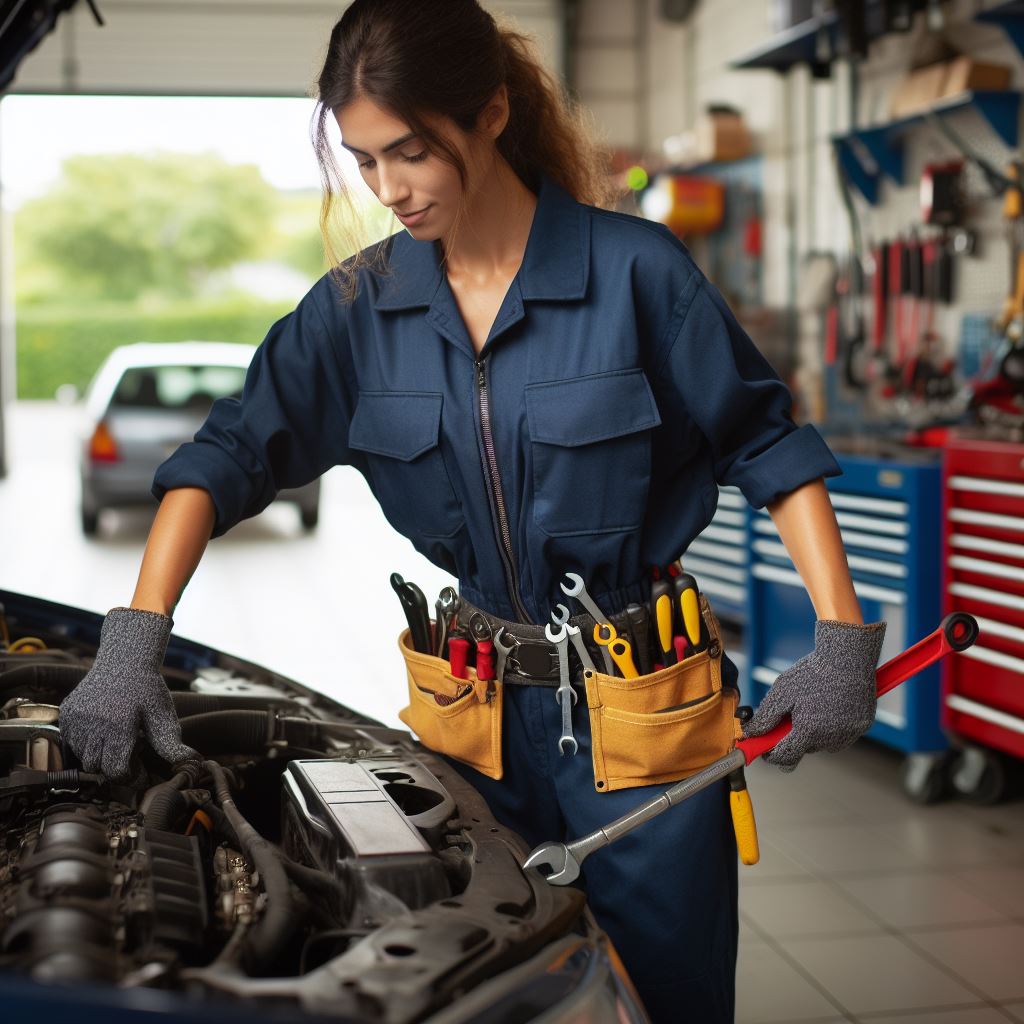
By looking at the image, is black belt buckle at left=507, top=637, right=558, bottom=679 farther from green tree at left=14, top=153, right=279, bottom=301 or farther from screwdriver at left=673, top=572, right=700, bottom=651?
green tree at left=14, top=153, right=279, bottom=301

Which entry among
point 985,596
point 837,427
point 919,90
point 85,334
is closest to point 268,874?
point 985,596

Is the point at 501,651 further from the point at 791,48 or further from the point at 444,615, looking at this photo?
the point at 791,48

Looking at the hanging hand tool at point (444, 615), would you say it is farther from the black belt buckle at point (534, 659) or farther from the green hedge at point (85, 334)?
the green hedge at point (85, 334)

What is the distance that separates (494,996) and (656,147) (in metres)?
7.12

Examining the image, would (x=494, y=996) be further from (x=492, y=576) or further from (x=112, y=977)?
(x=492, y=576)

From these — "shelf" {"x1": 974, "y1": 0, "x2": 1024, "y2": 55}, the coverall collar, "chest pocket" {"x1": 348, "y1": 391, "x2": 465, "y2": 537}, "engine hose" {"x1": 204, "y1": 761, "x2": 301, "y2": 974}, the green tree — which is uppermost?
the green tree

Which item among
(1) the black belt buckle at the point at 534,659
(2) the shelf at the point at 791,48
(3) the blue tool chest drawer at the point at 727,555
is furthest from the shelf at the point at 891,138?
(1) the black belt buckle at the point at 534,659

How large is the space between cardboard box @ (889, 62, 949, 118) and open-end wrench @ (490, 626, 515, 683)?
10.1 feet

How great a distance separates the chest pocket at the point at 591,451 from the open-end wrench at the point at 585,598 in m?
0.06

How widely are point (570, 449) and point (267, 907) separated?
60cm

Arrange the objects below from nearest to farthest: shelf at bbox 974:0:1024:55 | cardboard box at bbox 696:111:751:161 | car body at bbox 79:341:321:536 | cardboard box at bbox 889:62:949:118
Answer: shelf at bbox 974:0:1024:55, cardboard box at bbox 889:62:949:118, cardboard box at bbox 696:111:751:161, car body at bbox 79:341:321:536

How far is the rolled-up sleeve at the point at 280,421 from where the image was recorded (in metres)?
1.44

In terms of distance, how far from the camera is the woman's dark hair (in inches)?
50.6

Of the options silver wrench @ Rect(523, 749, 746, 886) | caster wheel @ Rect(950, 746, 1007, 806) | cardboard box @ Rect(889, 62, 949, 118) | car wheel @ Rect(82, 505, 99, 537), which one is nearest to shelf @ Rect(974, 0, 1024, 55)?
cardboard box @ Rect(889, 62, 949, 118)
